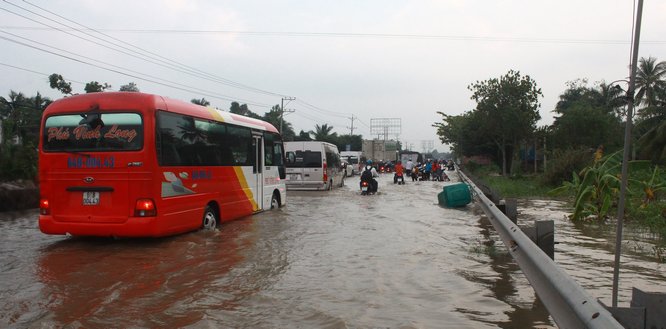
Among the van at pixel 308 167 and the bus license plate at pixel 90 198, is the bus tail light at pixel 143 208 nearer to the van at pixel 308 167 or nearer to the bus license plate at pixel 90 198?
the bus license plate at pixel 90 198

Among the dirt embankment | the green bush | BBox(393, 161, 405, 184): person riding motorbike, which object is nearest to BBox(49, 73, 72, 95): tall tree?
the dirt embankment

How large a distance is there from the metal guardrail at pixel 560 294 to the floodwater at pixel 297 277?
2.66 feet

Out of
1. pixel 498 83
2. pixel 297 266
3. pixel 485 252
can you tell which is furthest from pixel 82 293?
pixel 498 83

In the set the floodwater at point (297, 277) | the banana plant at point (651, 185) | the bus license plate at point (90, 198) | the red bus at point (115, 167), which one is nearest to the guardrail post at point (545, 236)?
the floodwater at point (297, 277)

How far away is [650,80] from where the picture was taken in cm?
4722

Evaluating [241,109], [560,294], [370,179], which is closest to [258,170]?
[370,179]

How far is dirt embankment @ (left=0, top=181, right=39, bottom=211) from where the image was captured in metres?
14.5

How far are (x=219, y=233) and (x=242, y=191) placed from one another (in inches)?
83.7

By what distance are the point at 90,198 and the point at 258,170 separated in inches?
206

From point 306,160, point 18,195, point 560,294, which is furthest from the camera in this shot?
point 306,160

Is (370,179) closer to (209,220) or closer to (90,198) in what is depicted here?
(209,220)

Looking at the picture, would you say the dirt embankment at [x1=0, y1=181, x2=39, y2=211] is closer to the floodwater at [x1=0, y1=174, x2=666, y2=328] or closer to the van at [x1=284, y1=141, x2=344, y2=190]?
the floodwater at [x1=0, y1=174, x2=666, y2=328]

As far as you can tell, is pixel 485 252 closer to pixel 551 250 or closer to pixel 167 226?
pixel 551 250

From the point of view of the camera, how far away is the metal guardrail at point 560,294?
2338 millimetres
